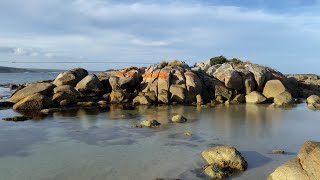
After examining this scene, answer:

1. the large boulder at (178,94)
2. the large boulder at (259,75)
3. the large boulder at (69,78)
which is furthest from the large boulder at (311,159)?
the large boulder at (69,78)

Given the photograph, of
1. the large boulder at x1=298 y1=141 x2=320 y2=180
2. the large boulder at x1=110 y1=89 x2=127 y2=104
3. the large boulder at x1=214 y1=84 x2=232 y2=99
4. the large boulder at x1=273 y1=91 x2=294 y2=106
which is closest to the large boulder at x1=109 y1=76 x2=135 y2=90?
the large boulder at x1=110 y1=89 x2=127 y2=104

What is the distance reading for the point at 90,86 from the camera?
3750cm

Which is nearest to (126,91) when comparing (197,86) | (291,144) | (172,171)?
(197,86)

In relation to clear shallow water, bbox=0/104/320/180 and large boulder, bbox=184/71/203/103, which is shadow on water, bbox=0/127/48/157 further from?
large boulder, bbox=184/71/203/103

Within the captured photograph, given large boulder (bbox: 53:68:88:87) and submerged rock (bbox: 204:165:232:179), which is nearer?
submerged rock (bbox: 204:165:232:179)

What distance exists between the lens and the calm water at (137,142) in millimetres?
14094

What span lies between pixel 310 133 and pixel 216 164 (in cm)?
968

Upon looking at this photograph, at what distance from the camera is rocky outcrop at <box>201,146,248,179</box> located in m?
13.4

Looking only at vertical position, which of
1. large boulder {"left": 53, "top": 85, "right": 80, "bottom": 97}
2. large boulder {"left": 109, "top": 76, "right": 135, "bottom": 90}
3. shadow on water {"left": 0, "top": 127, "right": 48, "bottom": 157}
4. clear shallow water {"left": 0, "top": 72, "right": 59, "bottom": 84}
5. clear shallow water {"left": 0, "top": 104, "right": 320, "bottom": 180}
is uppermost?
large boulder {"left": 109, "top": 76, "right": 135, "bottom": 90}

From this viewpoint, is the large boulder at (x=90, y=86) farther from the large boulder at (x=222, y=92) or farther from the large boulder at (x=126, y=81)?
the large boulder at (x=222, y=92)

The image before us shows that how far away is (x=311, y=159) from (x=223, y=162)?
3598mm

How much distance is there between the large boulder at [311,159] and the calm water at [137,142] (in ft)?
6.41

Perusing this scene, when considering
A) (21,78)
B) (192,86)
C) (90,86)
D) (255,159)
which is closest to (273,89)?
(192,86)

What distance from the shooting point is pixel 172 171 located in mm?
14031
